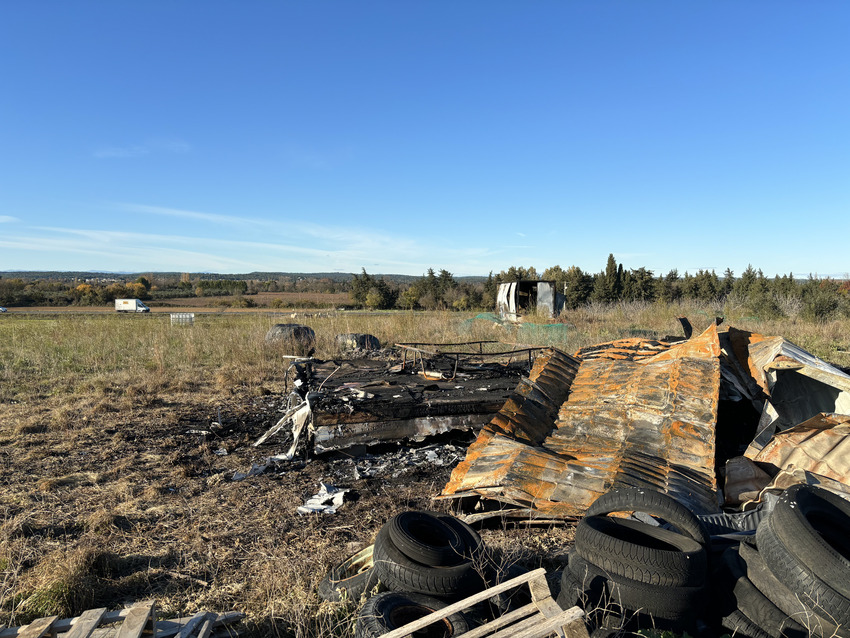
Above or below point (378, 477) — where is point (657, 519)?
above

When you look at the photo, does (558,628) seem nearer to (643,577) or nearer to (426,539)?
(643,577)

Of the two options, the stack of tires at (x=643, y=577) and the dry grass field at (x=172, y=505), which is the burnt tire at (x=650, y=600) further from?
the dry grass field at (x=172, y=505)

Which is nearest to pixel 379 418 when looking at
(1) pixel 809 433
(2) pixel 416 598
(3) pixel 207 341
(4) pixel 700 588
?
(2) pixel 416 598

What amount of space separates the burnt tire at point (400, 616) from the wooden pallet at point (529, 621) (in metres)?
0.13

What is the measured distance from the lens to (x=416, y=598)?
2.87 metres

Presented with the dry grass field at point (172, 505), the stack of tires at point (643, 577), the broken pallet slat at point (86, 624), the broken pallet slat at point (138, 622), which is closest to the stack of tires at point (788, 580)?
the stack of tires at point (643, 577)

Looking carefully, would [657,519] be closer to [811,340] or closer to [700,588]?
[700,588]

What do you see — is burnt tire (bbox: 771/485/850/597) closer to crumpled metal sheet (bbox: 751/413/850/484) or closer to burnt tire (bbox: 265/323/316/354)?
crumpled metal sheet (bbox: 751/413/850/484)

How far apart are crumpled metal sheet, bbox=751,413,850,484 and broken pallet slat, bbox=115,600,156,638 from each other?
17.5 ft

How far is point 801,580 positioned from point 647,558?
750 mm

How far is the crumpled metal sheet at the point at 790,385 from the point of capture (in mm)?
5543

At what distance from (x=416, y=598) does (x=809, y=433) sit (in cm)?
429

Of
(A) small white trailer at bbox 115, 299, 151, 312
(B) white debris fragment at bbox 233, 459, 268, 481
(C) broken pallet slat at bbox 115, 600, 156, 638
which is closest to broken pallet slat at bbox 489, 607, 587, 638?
(C) broken pallet slat at bbox 115, 600, 156, 638

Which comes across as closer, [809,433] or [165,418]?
[809,433]
